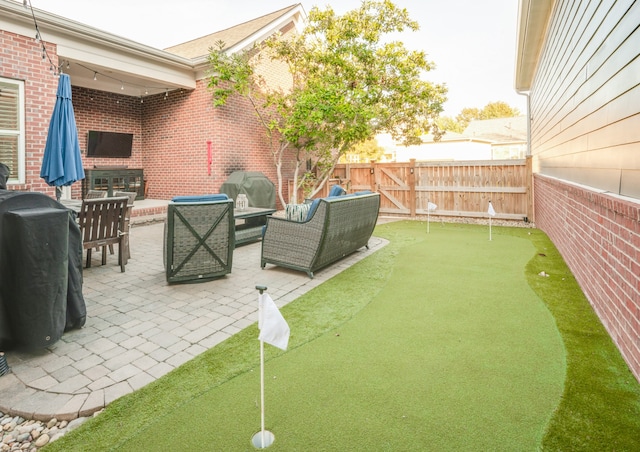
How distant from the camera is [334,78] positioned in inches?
398

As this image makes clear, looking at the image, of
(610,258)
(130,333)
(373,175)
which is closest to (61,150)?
(130,333)

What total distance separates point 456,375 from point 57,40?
29.0 ft

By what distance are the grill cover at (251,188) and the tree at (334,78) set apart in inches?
50.0

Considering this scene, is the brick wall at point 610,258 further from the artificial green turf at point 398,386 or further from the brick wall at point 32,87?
the brick wall at point 32,87

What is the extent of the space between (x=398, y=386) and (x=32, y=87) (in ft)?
26.1

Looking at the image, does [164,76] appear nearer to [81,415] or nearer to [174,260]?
[174,260]

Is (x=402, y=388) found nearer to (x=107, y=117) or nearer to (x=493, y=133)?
(x=107, y=117)

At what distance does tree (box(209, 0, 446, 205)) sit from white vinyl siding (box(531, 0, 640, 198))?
16.1 ft

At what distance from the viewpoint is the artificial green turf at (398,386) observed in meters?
1.85

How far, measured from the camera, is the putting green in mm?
1847

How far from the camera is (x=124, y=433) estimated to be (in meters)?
1.89

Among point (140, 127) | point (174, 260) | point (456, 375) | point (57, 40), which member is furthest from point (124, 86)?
point (456, 375)

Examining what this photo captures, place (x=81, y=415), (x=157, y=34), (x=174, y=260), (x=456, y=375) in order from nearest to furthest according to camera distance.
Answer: (x=81, y=415), (x=456, y=375), (x=174, y=260), (x=157, y=34)

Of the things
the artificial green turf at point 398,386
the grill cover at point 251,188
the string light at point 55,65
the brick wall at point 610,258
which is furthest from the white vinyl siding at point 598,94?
the string light at point 55,65
